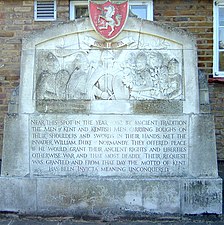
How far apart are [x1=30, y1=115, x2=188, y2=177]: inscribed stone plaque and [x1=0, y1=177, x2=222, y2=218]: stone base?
0.15 m

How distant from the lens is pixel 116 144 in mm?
4816

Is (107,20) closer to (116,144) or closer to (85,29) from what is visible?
(85,29)

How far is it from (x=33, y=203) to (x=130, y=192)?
124cm

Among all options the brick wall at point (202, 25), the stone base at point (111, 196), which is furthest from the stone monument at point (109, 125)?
the brick wall at point (202, 25)

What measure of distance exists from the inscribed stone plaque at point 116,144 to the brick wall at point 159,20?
2597 millimetres

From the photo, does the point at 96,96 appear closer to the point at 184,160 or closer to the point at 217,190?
the point at 184,160

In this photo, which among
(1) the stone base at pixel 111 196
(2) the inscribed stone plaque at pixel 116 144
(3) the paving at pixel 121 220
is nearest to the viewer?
(3) the paving at pixel 121 220

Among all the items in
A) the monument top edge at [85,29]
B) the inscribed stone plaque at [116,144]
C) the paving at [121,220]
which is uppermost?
the monument top edge at [85,29]

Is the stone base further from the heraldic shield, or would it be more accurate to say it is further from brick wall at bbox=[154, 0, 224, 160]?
brick wall at bbox=[154, 0, 224, 160]

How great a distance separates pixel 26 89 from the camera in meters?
4.86

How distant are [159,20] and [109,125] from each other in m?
3.20

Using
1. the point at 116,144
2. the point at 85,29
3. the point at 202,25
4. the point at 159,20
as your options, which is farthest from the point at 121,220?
the point at 202,25

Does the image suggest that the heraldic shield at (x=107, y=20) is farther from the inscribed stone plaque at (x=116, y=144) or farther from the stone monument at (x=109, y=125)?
the inscribed stone plaque at (x=116, y=144)

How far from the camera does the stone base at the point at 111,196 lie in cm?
470
